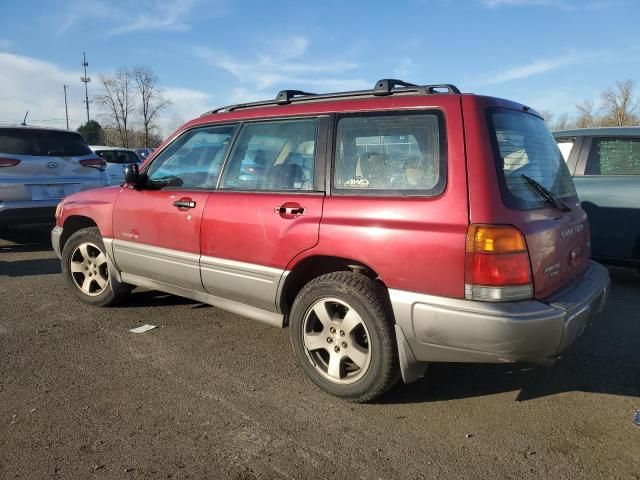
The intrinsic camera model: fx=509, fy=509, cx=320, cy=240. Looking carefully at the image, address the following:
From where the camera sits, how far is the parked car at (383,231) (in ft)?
8.44

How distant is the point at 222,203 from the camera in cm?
363

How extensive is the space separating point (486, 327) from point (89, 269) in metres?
Answer: 3.83

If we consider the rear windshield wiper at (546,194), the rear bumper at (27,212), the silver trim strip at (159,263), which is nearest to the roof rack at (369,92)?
the rear windshield wiper at (546,194)

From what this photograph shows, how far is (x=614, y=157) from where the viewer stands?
221 inches

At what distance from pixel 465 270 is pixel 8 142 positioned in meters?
6.87

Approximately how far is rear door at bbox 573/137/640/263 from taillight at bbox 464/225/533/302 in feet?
11.7

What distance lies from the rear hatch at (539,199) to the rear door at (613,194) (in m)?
2.40

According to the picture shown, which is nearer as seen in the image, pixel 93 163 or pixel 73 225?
pixel 73 225

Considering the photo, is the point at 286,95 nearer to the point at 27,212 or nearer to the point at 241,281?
the point at 241,281

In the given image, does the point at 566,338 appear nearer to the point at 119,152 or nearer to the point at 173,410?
the point at 173,410

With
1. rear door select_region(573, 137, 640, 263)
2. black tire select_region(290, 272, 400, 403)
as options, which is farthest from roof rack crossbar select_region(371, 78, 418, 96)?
rear door select_region(573, 137, 640, 263)

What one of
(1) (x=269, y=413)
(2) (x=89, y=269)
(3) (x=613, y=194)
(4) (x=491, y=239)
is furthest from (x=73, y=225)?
(3) (x=613, y=194)

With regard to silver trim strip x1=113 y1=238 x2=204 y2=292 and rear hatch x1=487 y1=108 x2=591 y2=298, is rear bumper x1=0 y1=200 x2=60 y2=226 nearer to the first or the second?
silver trim strip x1=113 y1=238 x2=204 y2=292

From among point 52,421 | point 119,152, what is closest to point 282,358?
point 52,421
